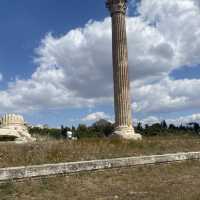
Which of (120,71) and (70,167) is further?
(120,71)

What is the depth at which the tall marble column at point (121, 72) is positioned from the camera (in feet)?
95.0

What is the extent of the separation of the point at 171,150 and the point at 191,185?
24.3ft

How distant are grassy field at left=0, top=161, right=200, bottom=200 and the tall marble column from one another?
46.5 ft

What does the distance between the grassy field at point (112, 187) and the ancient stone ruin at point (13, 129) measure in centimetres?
700

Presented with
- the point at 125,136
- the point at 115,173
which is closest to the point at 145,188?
the point at 115,173

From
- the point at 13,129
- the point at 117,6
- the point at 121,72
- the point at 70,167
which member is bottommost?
the point at 70,167

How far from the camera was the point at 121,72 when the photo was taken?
96.8 feet

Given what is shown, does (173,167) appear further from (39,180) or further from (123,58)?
(123,58)

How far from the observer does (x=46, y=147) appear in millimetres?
14984

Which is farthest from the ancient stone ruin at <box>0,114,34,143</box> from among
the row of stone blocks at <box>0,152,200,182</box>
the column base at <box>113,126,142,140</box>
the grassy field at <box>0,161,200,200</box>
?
the column base at <box>113,126,142,140</box>

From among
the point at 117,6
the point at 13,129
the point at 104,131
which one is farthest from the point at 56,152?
the point at 104,131

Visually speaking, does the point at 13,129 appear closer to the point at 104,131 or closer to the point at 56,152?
the point at 56,152

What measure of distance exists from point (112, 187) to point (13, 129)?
10.6 meters

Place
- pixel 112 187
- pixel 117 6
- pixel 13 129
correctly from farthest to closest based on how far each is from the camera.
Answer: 1. pixel 117 6
2. pixel 13 129
3. pixel 112 187
